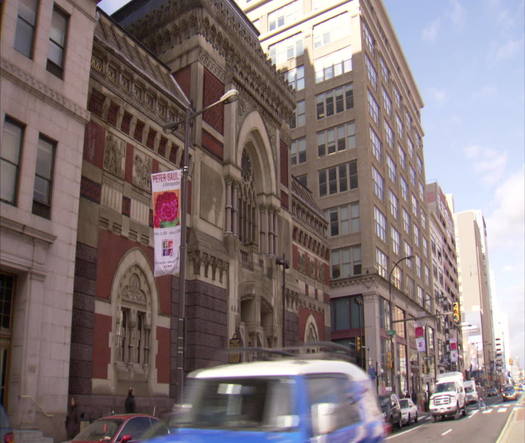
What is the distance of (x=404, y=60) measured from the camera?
81875mm

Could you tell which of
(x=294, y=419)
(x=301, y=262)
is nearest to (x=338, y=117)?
(x=301, y=262)

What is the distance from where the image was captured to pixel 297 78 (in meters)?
67.8

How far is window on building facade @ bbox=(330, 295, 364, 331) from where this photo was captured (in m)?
55.1

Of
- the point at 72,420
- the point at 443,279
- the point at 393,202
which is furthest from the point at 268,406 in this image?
the point at 443,279

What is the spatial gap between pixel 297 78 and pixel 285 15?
31.6 feet

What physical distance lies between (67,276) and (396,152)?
56778 millimetres

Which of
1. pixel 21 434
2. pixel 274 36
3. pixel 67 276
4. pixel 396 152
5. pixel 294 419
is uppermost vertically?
pixel 274 36

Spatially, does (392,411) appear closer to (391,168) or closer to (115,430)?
(115,430)

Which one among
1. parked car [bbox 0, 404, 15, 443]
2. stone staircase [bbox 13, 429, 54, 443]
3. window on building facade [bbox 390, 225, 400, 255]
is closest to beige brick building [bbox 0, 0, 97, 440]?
stone staircase [bbox 13, 429, 54, 443]

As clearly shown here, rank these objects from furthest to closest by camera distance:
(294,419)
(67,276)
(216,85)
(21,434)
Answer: (216,85) → (67,276) → (21,434) → (294,419)

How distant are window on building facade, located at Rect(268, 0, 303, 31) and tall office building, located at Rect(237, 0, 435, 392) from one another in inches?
6.1

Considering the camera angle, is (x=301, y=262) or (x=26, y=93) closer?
(x=26, y=93)

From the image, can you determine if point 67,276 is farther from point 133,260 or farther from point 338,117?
point 338,117

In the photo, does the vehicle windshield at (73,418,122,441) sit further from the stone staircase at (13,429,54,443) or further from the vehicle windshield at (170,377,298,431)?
the vehicle windshield at (170,377,298,431)
